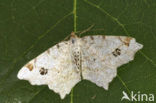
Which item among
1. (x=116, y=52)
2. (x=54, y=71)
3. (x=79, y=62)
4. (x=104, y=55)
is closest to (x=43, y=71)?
(x=54, y=71)

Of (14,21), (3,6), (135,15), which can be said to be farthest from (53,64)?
(135,15)

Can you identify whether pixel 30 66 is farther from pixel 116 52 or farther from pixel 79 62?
pixel 116 52

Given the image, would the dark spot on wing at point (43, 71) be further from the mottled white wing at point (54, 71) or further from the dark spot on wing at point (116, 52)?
the dark spot on wing at point (116, 52)

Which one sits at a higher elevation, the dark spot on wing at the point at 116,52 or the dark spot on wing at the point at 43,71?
the dark spot on wing at the point at 116,52

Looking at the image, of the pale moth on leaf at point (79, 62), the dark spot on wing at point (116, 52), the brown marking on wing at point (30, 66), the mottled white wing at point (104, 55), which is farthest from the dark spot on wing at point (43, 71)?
the dark spot on wing at point (116, 52)

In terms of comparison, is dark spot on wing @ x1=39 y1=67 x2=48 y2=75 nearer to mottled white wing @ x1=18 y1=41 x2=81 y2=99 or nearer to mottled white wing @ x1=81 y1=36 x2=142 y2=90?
mottled white wing @ x1=18 y1=41 x2=81 y2=99

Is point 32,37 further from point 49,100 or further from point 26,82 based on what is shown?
point 49,100
